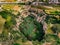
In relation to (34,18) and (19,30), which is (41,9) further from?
(19,30)

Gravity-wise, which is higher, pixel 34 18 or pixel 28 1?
pixel 28 1

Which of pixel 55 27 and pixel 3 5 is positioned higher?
pixel 3 5

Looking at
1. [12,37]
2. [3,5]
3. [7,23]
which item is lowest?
[12,37]

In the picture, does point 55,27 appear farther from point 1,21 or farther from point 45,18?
point 1,21

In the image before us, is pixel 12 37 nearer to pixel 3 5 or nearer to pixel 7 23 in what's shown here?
pixel 7 23

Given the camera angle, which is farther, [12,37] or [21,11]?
[21,11]

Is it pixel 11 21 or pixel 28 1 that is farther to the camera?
pixel 28 1

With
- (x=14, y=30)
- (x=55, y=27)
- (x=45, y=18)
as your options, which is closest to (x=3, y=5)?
(x=14, y=30)

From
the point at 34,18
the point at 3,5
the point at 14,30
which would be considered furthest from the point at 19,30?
the point at 3,5
